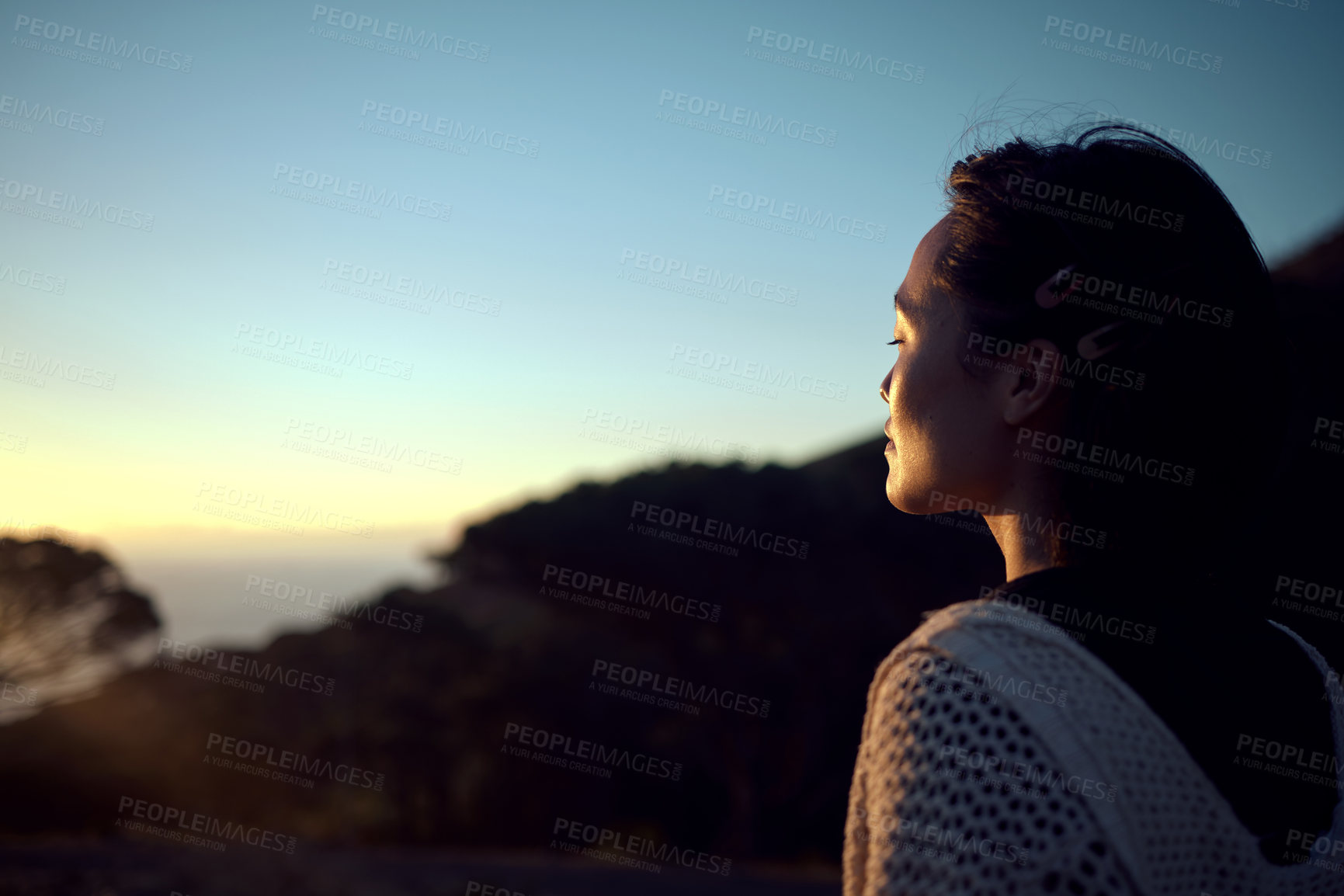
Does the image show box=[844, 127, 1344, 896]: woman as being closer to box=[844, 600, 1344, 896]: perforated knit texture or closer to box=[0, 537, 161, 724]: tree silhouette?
box=[844, 600, 1344, 896]: perforated knit texture

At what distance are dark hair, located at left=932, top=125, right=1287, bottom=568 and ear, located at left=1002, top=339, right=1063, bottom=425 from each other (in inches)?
0.7

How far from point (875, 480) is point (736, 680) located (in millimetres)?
3464

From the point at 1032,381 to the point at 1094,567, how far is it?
341 millimetres

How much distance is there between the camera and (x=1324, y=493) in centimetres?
634

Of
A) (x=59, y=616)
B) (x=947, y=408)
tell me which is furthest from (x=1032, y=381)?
(x=59, y=616)

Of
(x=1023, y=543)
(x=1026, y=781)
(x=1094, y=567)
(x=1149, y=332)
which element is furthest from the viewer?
(x=1023, y=543)

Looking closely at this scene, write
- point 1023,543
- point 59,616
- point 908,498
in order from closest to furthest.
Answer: point 1023,543 → point 908,498 → point 59,616

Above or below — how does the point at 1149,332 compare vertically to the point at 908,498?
above

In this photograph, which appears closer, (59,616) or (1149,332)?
(1149,332)

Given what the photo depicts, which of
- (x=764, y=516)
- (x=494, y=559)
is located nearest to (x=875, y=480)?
(x=764, y=516)

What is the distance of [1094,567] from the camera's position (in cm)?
110

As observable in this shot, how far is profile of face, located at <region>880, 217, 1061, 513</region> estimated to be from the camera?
52.0 inches

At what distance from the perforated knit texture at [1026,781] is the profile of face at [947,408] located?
0.39 metres

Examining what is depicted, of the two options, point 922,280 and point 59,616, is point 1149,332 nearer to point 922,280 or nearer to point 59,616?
point 922,280
